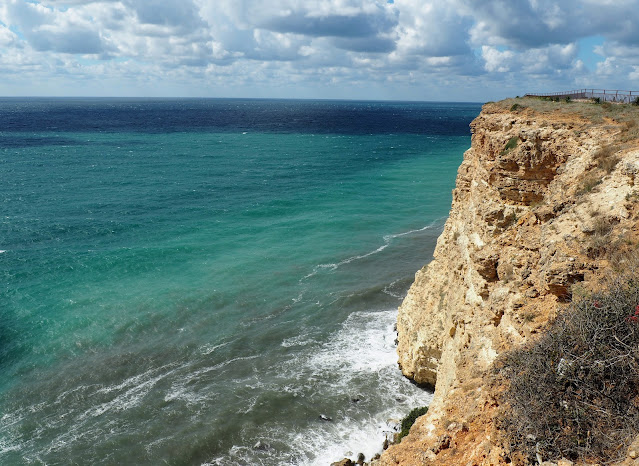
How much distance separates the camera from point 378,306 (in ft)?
124

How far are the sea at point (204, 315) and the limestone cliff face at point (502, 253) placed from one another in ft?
23.7

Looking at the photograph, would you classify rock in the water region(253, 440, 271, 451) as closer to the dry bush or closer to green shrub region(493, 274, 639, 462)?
green shrub region(493, 274, 639, 462)

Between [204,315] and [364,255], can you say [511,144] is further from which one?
[364,255]

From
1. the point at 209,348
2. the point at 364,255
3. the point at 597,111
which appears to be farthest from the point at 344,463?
the point at 364,255

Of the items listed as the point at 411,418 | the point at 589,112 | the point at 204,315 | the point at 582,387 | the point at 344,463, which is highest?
the point at 589,112

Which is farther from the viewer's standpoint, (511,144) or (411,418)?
(411,418)

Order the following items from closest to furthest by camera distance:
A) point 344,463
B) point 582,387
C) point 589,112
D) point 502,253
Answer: point 582,387 → point 502,253 → point 344,463 → point 589,112

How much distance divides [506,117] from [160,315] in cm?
2863

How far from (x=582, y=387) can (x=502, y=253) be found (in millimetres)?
8547

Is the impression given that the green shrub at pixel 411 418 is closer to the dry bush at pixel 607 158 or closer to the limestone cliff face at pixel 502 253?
the limestone cliff face at pixel 502 253

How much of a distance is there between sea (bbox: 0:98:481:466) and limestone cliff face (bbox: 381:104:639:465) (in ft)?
23.7

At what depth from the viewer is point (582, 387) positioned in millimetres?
8828

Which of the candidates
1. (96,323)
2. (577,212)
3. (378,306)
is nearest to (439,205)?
(378,306)

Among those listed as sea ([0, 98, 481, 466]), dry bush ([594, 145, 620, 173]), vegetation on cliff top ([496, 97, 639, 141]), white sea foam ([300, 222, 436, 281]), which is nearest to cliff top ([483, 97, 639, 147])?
vegetation on cliff top ([496, 97, 639, 141])
